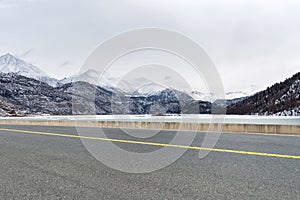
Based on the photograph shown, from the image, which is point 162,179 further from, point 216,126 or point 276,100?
point 276,100

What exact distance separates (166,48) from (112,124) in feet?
31.6

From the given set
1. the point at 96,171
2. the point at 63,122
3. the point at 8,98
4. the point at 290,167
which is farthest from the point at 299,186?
the point at 8,98

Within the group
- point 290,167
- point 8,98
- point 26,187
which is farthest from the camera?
point 8,98

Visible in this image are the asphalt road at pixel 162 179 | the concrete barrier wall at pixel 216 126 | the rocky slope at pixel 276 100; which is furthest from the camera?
the rocky slope at pixel 276 100

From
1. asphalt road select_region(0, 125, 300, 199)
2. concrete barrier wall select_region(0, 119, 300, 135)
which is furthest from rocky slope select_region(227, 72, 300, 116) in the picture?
asphalt road select_region(0, 125, 300, 199)

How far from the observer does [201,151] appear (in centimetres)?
610

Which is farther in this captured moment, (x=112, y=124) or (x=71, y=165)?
(x=112, y=124)

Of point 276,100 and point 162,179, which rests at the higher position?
point 276,100

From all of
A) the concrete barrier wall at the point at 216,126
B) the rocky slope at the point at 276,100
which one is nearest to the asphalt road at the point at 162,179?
the concrete barrier wall at the point at 216,126

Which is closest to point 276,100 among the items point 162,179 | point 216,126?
point 216,126

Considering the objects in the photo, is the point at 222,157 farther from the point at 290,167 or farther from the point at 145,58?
the point at 145,58

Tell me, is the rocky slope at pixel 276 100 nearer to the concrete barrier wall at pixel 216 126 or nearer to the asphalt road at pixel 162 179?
the concrete barrier wall at pixel 216 126

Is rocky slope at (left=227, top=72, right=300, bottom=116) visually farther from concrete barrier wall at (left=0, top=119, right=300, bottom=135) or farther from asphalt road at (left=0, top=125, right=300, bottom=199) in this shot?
asphalt road at (left=0, top=125, right=300, bottom=199)

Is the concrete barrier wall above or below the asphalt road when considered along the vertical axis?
above
